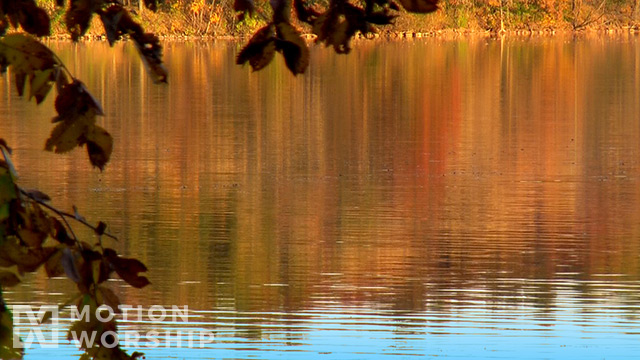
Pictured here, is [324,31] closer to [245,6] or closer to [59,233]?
[245,6]

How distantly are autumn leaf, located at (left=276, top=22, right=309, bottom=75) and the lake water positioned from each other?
0.84 ft

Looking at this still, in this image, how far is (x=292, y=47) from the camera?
2547mm

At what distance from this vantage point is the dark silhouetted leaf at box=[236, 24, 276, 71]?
2.55m

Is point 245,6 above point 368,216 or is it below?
above

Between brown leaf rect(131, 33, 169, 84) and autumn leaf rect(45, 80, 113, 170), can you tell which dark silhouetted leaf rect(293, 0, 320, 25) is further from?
autumn leaf rect(45, 80, 113, 170)

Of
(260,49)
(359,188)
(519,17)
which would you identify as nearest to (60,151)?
(260,49)

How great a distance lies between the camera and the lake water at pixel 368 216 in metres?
8.44

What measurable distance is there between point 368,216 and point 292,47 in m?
10.6

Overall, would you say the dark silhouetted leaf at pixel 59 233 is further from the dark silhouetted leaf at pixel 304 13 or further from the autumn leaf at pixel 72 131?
the dark silhouetted leaf at pixel 304 13

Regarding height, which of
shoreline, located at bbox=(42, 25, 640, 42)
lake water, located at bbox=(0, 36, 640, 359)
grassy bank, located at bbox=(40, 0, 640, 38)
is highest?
grassy bank, located at bbox=(40, 0, 640, 38)

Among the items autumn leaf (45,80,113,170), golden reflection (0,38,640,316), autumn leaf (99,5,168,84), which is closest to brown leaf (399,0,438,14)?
autumn leaf (99,5,168,84)

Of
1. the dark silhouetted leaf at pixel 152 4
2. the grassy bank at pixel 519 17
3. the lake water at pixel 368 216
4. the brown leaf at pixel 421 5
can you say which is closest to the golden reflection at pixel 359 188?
the lake water at pixel 368 216

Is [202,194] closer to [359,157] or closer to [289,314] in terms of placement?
[359,157]

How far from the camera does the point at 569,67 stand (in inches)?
1569
